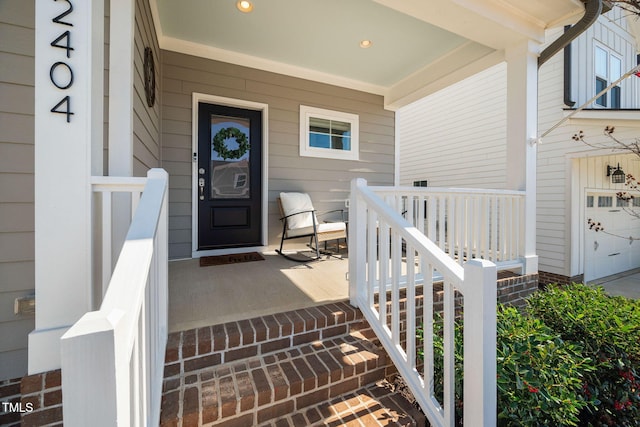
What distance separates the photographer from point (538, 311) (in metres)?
2.12

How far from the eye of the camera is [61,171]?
1.31 metres

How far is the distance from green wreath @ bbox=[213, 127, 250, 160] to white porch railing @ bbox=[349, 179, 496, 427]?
2.09 m

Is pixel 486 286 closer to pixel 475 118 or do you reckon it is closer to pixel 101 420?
pixel 101 420

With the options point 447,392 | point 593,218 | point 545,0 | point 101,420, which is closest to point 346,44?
point 545,0

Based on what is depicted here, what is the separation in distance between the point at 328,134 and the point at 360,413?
3606mm

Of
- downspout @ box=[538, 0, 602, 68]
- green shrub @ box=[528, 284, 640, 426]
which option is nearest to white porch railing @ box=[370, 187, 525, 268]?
green shrub @ box=[528, 284, 640, 426]

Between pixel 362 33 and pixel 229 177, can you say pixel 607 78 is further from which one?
pixel 229 177

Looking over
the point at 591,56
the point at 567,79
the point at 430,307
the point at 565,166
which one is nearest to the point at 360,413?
the point at 430,307

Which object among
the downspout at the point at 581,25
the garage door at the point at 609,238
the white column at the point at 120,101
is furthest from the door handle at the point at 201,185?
the garage door at the point at 609,238

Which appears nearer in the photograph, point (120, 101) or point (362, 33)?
point (120, 101)

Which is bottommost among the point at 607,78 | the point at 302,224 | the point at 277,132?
the point at 302,224

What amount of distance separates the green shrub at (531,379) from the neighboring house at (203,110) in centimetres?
177

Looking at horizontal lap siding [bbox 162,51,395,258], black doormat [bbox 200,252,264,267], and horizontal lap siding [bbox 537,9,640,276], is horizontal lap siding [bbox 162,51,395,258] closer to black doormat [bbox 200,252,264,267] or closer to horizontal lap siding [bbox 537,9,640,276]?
black doormat [bbox 200,252,264,267]

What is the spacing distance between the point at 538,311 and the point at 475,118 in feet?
16.8
